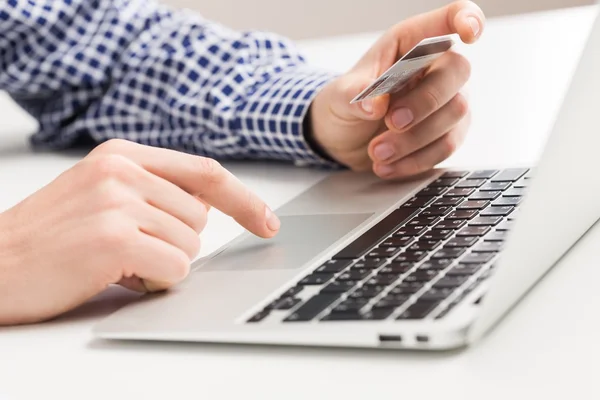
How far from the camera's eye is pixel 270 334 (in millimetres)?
513

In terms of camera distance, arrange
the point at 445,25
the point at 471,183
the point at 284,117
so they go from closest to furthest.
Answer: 1. the point at 471,183
2. the point at 445,25
3. the point at 284,117

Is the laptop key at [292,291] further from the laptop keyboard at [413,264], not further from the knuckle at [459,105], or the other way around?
the knuckle at [459,105]

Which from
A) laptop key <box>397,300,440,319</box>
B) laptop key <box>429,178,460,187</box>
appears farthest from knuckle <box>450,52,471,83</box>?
laptop key <box>397,300,440,319</box>

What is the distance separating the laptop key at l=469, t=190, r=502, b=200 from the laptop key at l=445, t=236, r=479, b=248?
123 millimetres

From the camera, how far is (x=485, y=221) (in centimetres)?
65

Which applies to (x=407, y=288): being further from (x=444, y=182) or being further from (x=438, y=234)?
(x=444, y=182)


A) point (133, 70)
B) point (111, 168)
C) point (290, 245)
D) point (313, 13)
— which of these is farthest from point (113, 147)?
point (313, 13)

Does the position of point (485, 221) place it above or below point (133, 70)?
below

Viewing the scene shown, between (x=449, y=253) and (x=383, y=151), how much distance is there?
1.02 feet

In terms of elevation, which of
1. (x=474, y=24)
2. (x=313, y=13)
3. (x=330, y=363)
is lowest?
(x=330, y=363)

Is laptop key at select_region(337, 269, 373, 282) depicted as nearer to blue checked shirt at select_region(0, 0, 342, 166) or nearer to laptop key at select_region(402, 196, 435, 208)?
laptop key at select_region(402, 196, 435, 208)

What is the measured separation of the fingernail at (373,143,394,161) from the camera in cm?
88

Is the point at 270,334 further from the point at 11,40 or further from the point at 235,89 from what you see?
the point at 11,40

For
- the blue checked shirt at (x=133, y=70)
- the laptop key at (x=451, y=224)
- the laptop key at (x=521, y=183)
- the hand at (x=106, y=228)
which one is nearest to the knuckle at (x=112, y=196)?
the hand at (x=106, y=228)
